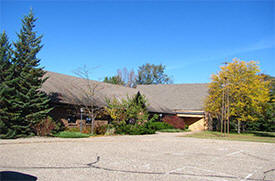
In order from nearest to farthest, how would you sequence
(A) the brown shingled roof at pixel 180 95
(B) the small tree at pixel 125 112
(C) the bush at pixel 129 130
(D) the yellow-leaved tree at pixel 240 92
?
(C) the bush at pixel 129 130 < (B) the small tree at pixel 125 112 < (D) the yellow-leaved tree at pixel 240 92 < (A) the brown shingled roof at pixel 180 95

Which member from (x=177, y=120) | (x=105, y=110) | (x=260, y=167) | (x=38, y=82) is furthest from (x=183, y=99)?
A: (x=260, y=167)

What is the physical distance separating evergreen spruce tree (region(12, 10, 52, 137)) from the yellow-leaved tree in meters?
18.7

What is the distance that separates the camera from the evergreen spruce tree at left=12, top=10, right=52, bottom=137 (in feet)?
50.9

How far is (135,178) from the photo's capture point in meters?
6.37

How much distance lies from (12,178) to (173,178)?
3945 millimetres

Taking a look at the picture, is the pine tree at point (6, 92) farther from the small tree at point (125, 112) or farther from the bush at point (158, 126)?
the bush at point (158, 126)

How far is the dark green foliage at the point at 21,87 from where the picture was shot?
1498cm

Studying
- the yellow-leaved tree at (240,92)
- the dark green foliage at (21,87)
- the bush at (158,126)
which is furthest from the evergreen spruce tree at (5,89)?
the yellow-leaved tree at (240,92)

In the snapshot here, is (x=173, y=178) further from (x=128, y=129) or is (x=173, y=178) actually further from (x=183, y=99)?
(x=183, y=99)

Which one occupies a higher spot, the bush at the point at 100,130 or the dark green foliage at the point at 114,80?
the dark green foliage at the point at 114,80

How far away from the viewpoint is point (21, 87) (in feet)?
51.3

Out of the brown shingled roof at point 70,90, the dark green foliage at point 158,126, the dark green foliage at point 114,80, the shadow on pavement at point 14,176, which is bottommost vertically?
the shadow on pavement at point 14,176

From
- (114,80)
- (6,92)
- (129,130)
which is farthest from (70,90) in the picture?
(114,80)

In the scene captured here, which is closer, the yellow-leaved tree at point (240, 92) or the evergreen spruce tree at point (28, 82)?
the evergreen spruce tree at point (28, 82)
